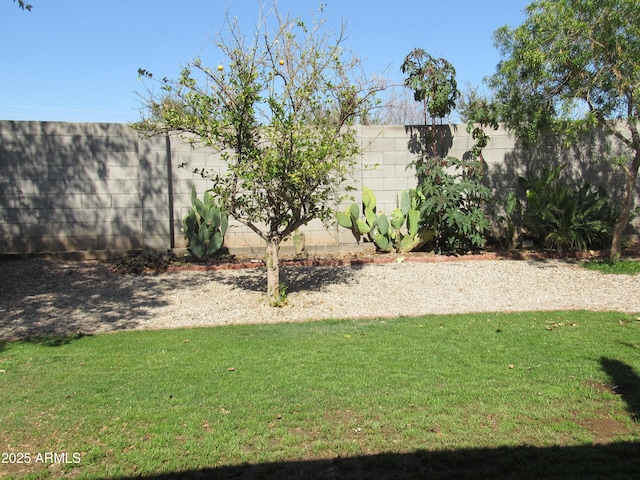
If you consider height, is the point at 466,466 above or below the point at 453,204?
below

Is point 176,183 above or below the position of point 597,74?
below

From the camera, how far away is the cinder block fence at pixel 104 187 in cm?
1128

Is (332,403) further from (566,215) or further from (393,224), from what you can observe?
(566,215)

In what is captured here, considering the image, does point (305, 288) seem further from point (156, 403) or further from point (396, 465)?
point (396, 465)

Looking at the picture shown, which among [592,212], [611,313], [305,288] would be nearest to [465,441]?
[611,313]

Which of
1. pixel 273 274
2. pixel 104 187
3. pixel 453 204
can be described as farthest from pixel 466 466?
pixel 104 187

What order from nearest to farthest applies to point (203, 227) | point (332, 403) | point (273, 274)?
point (332, 403)
point (273, 274)
point (203, 227)

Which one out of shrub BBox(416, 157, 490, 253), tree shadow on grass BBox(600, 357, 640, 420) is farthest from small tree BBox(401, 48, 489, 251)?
tree shadow on grass BBox(600, 357, 640, 420)

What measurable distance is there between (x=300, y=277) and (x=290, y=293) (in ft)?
3.21

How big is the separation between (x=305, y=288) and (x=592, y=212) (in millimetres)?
6049

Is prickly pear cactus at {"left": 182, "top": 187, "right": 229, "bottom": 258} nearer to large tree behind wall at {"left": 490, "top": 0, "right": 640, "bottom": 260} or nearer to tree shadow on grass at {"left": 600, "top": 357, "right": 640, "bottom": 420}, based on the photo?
large tree behind wall at {"left": 490, "top": 0, "right": 640, "bottom": 260}

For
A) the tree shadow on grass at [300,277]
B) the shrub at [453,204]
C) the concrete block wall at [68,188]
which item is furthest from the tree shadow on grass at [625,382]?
the concrete block wall at [68,188]

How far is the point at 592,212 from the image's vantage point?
37.3 feet

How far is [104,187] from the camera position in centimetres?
1152
